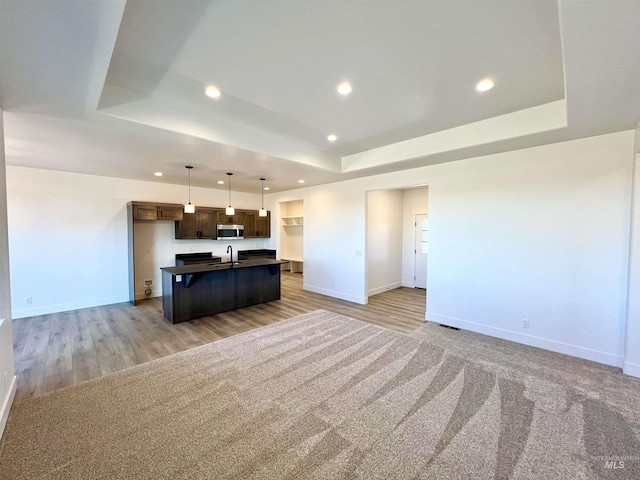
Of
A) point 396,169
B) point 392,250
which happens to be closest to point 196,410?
point 396,169

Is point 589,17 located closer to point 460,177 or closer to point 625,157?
point 625,157

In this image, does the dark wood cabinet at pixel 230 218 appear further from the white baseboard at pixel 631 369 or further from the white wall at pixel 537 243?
the white baseboard at pixel 631 369

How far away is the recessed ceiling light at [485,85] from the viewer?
2490mm

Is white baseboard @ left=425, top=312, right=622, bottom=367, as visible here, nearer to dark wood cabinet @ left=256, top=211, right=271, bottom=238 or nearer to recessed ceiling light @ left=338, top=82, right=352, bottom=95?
recessed ceiling light @ left=338, top=82, right=352, bottom=95

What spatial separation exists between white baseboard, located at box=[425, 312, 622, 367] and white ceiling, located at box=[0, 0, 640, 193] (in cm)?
268

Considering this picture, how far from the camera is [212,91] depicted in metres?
2.71

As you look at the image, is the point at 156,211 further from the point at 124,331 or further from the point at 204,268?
the point at 124,331

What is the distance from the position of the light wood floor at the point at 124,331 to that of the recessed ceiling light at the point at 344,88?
11.6 ft

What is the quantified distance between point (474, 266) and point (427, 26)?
11.5 ft

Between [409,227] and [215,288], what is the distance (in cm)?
545

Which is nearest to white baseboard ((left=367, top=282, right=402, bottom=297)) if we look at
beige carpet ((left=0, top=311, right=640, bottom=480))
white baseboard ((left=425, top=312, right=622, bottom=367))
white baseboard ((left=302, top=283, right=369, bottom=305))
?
white baseboard ((left=302, top=283, right=369, bottom=305))

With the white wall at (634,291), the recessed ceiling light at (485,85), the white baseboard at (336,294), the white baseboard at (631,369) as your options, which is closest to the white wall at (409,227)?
the white baseboard at (336,294)

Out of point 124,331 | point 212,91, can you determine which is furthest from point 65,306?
point 212,91

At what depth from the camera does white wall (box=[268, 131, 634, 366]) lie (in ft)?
10.3
